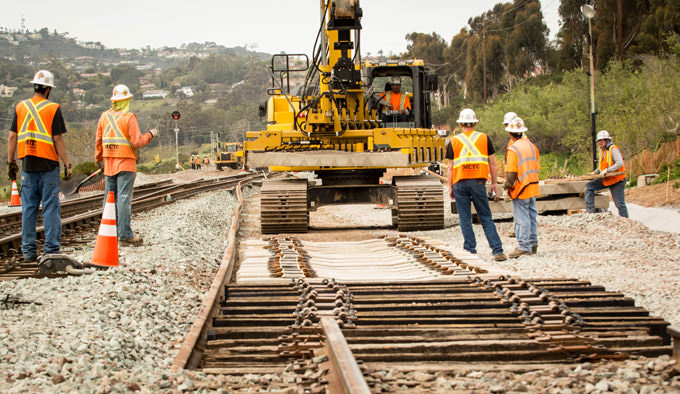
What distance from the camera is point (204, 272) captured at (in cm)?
876

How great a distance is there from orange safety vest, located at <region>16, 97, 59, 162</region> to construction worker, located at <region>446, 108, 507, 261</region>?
15.5 feet

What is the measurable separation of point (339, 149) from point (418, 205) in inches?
63.9

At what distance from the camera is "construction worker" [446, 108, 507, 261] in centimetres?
959

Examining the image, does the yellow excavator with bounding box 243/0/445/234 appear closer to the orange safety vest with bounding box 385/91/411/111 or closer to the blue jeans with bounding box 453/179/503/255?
the orange safety vest with bounding box 385/91/411/111

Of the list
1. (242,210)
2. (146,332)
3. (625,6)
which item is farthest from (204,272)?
→ (625,6)

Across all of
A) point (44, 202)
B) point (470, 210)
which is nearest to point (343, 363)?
point (44, 202)

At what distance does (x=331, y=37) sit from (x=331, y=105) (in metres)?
1.13

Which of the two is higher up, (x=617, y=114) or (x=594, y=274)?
(x=617, y=114)

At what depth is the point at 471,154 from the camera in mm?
9633

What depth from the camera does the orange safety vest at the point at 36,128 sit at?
27.4ft

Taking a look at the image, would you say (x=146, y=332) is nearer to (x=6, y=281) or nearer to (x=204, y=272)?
(x=6, y=281)

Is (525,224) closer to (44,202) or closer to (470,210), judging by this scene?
(470,210)

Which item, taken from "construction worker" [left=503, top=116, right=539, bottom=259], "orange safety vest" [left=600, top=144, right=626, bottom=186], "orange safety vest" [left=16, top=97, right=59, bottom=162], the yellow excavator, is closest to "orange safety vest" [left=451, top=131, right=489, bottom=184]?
"construction worker" [left=503, top=116, right=539, bottom=259]

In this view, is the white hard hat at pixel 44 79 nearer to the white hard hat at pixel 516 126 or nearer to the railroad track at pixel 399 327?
the railroad track at pixel 399 327
